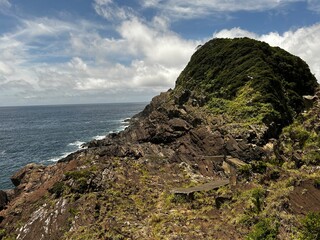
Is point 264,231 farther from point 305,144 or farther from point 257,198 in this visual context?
point 305,144

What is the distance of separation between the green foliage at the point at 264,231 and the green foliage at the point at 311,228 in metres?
1.58

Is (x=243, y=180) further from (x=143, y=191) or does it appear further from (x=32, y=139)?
(x=32, y=139)

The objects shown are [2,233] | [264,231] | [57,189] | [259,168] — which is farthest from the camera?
[259,168]

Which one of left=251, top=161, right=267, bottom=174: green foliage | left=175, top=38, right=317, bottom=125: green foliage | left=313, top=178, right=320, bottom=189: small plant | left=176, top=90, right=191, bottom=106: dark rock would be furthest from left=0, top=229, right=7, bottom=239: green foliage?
left=176, top=90, right=191, bottom=106: dark rock

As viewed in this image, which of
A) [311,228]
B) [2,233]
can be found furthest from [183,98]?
[311,228]

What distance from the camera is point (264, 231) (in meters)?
19.2

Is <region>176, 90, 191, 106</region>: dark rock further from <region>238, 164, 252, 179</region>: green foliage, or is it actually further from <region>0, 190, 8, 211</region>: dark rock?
<region>0, 190, 8, 211</region>: dark rock

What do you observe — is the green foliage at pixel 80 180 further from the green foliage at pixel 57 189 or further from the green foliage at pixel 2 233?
the green foliage at pixel 2 233

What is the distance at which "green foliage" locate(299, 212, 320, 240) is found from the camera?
17438 mm

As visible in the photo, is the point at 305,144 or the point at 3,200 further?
the point at 305,144

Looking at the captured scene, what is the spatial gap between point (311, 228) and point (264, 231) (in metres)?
2.72

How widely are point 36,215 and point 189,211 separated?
46.2 feet

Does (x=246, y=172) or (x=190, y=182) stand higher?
(x=246, y=172)

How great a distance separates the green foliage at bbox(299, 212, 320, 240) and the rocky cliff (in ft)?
0.46
